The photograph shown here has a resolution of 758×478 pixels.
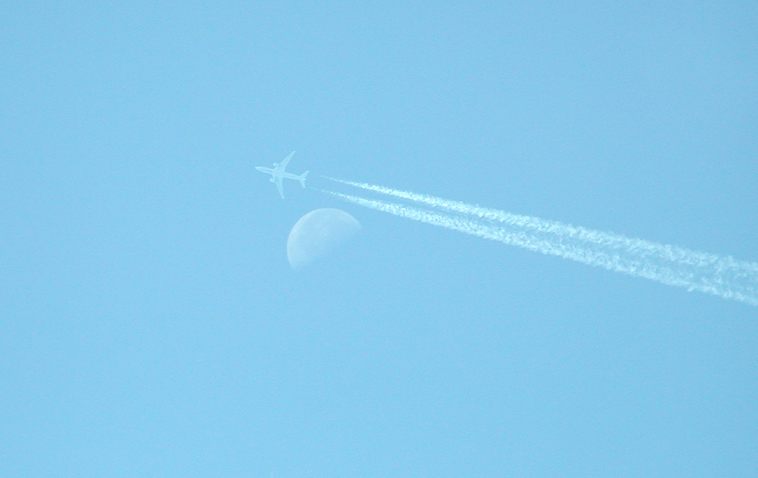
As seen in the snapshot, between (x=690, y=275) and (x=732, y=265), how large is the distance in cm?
140

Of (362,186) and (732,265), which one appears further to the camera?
(362,186)

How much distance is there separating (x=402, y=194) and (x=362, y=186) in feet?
5.61

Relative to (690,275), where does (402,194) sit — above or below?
above

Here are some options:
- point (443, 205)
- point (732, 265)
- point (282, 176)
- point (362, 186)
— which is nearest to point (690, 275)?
point (732, 265)

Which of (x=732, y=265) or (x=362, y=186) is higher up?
(x=362, y=186)

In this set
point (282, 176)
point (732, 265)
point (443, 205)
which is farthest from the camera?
point (282, 176)

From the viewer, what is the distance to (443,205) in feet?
132

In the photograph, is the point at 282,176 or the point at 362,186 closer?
the point at 362,186

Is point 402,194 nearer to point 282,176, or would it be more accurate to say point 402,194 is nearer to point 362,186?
point 362,186

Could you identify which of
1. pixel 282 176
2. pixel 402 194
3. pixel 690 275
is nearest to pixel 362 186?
pixel 402 194

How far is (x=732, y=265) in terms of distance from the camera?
33062mm

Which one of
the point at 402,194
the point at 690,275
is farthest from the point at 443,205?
the point at 690,275

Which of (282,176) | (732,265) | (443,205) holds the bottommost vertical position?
(732,265)

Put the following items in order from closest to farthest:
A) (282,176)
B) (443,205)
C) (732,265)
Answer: (732,265) < (443,205) < (282,176)
